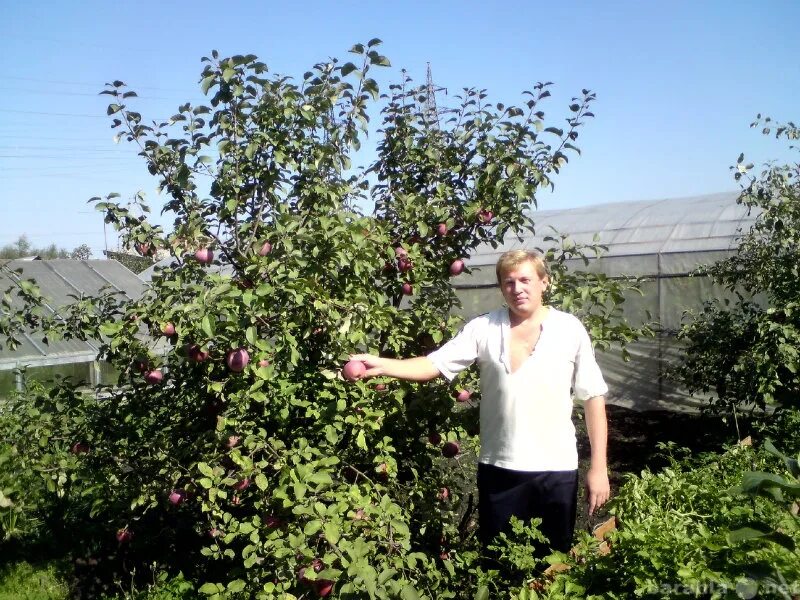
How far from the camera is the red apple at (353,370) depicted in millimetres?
2215

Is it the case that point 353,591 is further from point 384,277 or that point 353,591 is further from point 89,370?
point 89,370

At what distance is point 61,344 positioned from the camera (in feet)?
24.0

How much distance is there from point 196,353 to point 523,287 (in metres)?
1.06

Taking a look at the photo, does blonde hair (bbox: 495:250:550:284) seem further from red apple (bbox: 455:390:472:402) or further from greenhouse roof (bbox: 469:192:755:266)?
greenhouse roof (bbox: 469:192:755:266)

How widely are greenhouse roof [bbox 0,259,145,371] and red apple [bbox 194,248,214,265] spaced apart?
4.13 m

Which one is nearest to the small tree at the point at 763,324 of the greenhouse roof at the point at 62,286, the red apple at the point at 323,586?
the red apple at the point at 323,586

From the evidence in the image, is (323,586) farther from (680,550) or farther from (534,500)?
(680,550)

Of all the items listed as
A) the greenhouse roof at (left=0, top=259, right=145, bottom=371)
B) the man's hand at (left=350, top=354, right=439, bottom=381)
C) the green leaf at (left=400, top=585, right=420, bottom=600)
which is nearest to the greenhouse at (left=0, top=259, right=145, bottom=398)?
the greenhouse roof at (left=0, top=259, right=145, bottom=371)

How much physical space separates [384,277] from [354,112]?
2.16ft

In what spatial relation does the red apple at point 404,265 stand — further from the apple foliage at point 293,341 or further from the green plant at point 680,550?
the green plant at point 680,550

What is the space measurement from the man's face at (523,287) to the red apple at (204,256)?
106 centimetres

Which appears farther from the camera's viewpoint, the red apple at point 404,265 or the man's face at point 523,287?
the red apple at point 404,265

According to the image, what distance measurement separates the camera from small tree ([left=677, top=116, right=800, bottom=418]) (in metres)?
4.91

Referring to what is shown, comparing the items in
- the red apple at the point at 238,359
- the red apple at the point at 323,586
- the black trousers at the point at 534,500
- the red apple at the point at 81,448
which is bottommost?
the red apple at the point at 323,586
